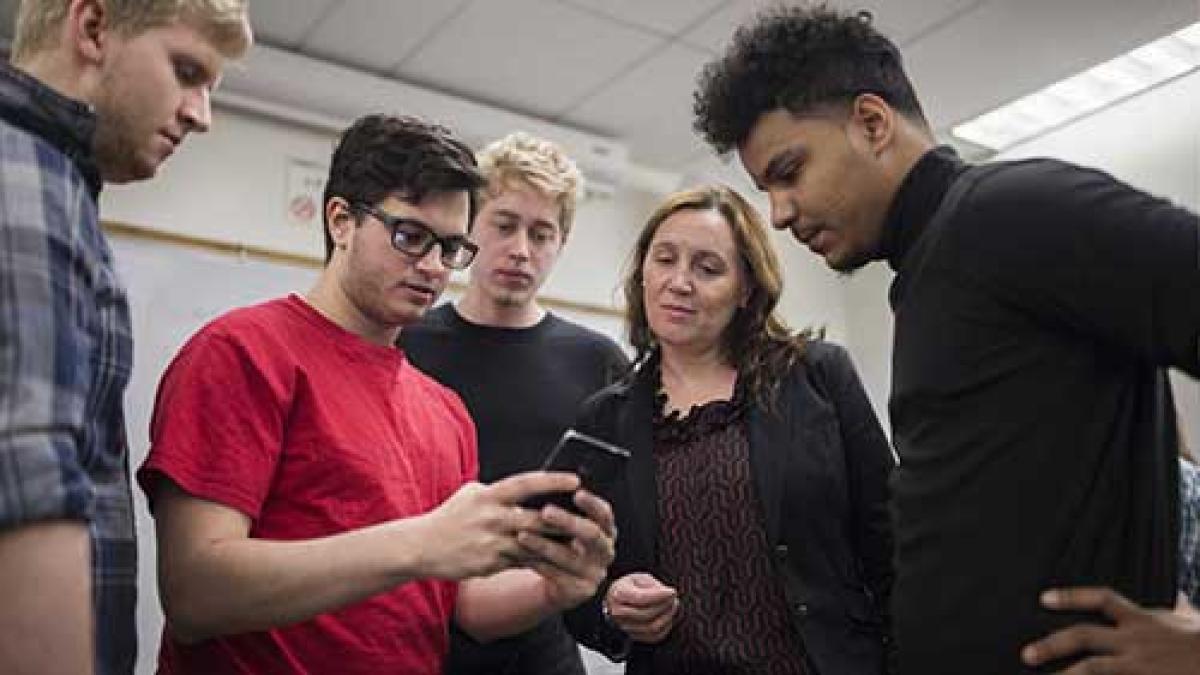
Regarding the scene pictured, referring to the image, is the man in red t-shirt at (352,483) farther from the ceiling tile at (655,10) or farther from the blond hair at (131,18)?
the ceiling tile at (655,10)

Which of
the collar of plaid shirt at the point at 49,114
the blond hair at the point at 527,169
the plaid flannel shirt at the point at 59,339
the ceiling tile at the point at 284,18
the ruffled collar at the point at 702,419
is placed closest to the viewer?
the plaid flannel shirt at the point at 59,339

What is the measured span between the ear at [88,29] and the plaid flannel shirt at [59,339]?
9 centimetres

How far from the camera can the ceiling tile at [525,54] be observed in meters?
2.98

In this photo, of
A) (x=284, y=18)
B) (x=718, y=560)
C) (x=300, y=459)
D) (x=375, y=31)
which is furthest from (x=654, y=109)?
(x=300, y=459)

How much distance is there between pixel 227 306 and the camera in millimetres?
2809

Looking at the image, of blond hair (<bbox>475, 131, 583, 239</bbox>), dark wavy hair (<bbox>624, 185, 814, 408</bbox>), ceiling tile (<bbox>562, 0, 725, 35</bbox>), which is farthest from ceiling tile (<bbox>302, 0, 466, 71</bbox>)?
dark wavy hair (<bbox>624, 185, 814, 408</bbox>)

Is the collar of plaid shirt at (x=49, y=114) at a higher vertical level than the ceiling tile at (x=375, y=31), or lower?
lower

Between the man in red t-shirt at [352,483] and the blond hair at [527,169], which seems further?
the blond hair at [527,169]

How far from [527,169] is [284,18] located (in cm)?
140

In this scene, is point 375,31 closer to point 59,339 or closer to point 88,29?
point 88,29

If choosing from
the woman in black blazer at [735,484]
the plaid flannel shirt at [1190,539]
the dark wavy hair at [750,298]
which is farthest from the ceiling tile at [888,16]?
the plaid flannel shirt at [1190,539]

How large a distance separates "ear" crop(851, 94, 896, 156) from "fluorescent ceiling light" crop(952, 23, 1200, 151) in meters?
2.41

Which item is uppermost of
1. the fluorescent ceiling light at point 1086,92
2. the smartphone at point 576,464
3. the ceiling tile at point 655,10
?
the ceiling tile at point 655,10

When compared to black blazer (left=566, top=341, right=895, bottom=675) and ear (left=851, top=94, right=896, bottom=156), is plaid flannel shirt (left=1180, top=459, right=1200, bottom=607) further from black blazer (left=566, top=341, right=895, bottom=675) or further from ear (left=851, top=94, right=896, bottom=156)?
ear (left=851, top=94, right=896, bottom=156)
